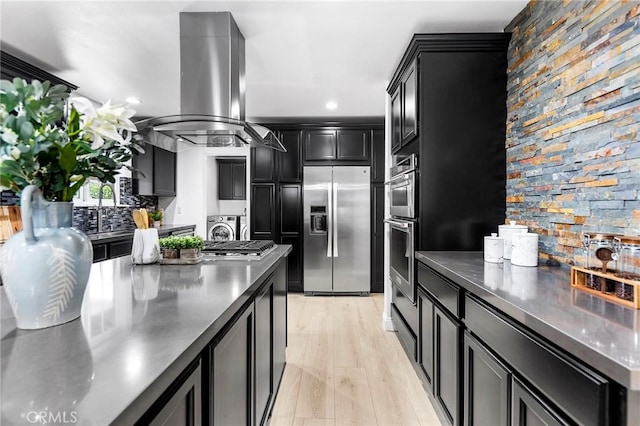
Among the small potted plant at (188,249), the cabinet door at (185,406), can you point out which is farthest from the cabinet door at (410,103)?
the cabinet door at (185,406)

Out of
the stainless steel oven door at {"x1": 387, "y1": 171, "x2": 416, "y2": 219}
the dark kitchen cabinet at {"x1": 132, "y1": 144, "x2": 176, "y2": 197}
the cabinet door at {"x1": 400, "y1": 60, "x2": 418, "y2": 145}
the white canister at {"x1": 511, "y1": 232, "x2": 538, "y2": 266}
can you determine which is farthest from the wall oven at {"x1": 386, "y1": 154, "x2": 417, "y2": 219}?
the dark kitchen cabinet at {"x1": 132, "y1": 144, "x2": 176, "y2": 197}

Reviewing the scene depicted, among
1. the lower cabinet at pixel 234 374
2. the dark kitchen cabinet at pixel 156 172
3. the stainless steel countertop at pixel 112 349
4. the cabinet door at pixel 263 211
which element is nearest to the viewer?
the stainless steel countertop at pixel 112 349

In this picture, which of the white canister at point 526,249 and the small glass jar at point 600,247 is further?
the white canister at point 526,249

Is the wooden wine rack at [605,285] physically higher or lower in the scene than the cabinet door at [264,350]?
higher

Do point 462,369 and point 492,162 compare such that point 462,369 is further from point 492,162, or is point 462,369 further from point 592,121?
point 492,162

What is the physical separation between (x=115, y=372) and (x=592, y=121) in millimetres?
1985

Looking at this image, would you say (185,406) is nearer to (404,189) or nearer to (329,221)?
(404,189)

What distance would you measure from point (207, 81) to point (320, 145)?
2.70 metres

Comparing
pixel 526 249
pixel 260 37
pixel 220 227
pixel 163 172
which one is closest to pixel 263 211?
pixel 220 227

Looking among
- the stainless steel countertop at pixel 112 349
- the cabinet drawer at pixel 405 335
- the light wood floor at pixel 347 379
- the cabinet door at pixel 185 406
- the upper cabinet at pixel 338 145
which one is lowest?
the light wood floor at pixel 347 379

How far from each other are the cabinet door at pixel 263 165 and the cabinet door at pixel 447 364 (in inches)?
134

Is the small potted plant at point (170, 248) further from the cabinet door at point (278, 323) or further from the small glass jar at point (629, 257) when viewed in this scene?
the small glass jar at point (629, 257)

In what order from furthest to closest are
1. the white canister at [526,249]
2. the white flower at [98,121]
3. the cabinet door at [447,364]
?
the white canister at [526,249] → the cabinet door at [447,364] → the white flower at [98,121]

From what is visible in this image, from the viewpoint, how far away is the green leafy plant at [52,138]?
0.78 metres
